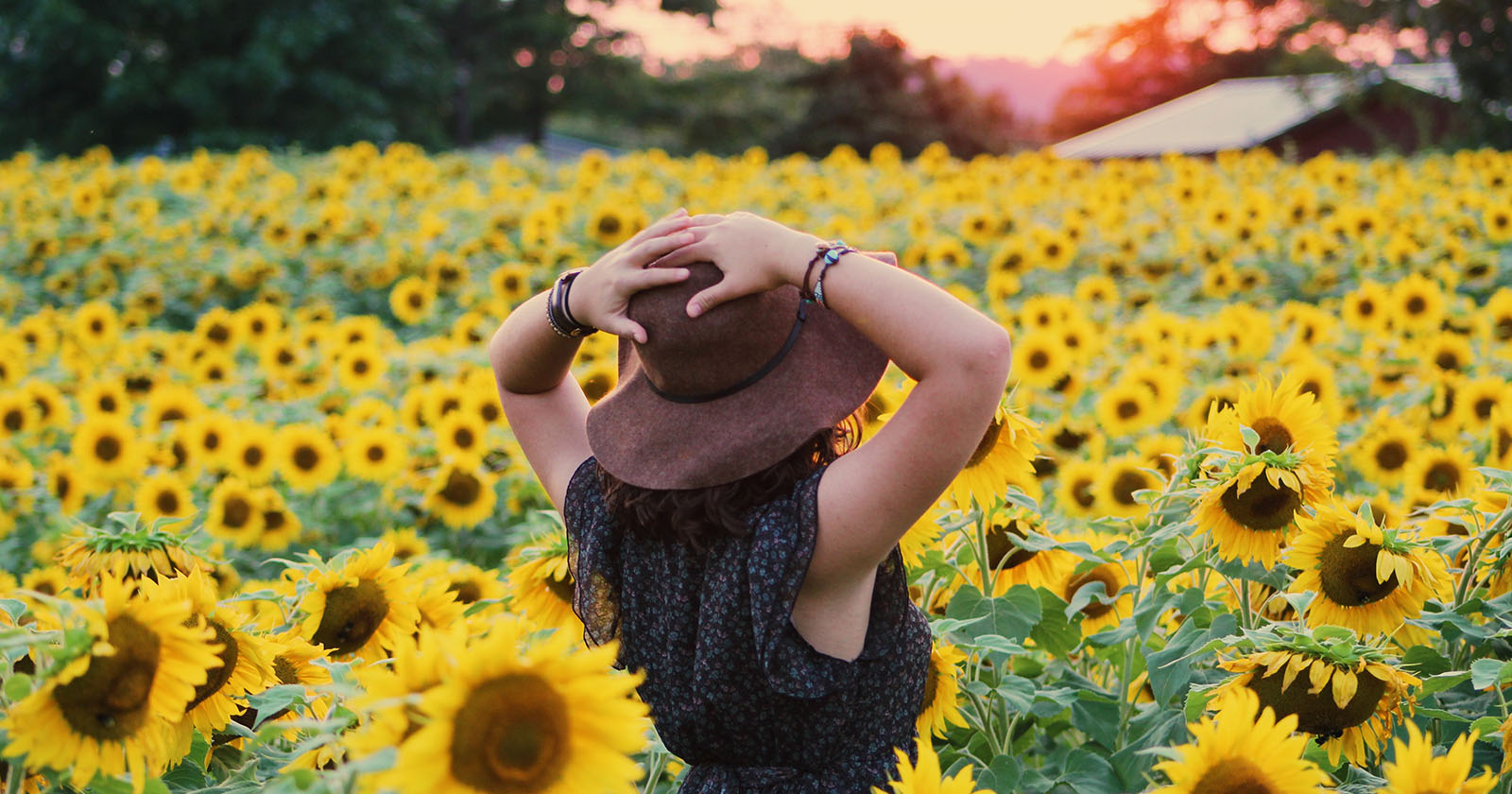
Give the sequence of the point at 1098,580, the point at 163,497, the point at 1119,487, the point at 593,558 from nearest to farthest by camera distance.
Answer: the point at 593,558 → the point at 1098,580 → the point at 1119,487 → the point at 163,497

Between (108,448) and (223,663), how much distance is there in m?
3.20

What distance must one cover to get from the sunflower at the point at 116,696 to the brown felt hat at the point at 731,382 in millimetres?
581

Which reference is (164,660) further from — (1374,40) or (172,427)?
(1374,40)

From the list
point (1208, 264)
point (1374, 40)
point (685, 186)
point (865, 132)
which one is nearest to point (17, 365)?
point (685, 186)

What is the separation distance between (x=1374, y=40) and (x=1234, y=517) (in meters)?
13.3

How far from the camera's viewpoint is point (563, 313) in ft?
5.60

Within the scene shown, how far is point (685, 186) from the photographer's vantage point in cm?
981

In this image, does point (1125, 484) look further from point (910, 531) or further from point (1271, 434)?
point (910, 531)

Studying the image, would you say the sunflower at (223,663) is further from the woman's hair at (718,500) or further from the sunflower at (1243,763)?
the sunflower at (1243,763)

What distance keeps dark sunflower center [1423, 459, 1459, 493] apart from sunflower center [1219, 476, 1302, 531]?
163cm

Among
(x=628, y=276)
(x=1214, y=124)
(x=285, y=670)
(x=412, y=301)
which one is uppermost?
(x=628, y=276)

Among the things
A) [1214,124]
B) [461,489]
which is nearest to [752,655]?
[461,489]

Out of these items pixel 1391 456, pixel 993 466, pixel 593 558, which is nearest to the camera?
pixel 593 558

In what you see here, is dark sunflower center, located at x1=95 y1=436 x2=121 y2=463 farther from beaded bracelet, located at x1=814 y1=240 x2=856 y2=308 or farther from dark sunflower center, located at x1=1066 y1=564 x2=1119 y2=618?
beaded bracelet, located at x1=814 y1=240 x2=856 y2=308
